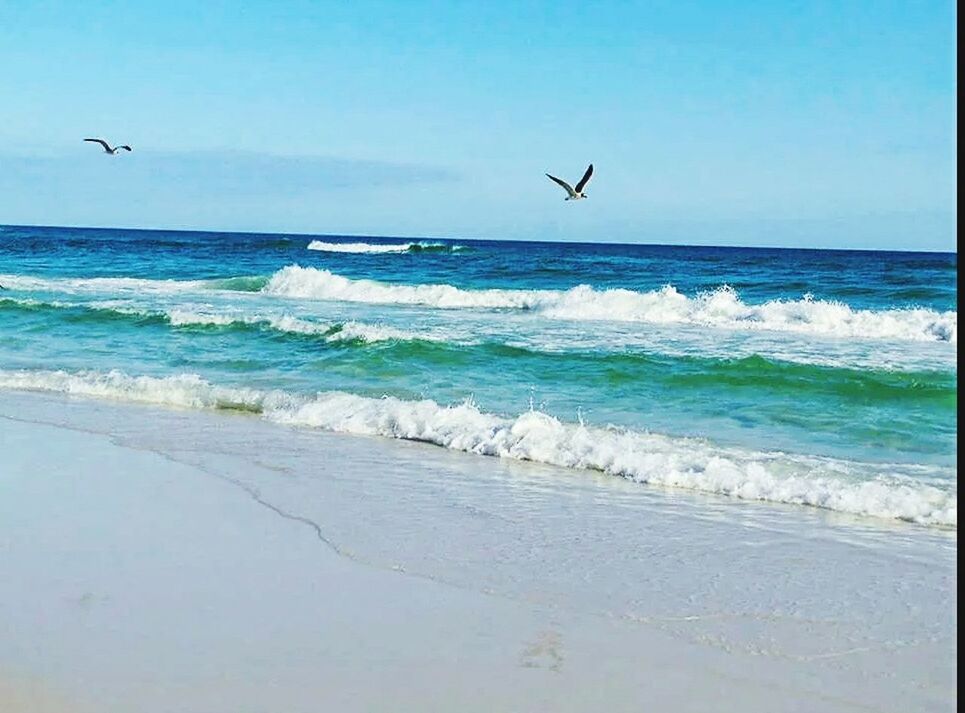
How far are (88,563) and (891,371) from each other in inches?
415

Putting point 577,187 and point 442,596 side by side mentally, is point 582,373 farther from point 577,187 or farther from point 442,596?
point 442,596

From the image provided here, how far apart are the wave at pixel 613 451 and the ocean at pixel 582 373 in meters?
0.02

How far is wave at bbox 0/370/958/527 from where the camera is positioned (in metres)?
7.37

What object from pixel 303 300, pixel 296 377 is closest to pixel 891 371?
pixel 296 377

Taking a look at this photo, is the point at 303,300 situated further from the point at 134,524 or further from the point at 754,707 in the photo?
the point at 754,707

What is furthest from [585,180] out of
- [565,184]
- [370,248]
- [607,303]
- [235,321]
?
[370,248]

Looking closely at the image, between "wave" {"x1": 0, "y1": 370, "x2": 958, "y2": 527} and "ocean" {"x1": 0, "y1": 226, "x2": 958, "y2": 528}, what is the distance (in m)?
0.02

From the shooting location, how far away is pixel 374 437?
979 cm

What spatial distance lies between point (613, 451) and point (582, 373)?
4.80 m

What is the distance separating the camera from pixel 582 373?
13305mm

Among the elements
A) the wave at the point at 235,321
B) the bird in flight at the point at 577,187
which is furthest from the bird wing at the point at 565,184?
the wave at the point at 235,321

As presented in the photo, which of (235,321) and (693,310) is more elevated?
(693,310)

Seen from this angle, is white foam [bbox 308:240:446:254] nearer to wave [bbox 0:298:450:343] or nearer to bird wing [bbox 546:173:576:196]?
wave [bbox 0:298:450:343]

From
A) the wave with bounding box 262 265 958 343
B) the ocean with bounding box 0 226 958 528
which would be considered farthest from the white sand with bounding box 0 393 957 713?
the wave with bounding box 262 265 958 343
